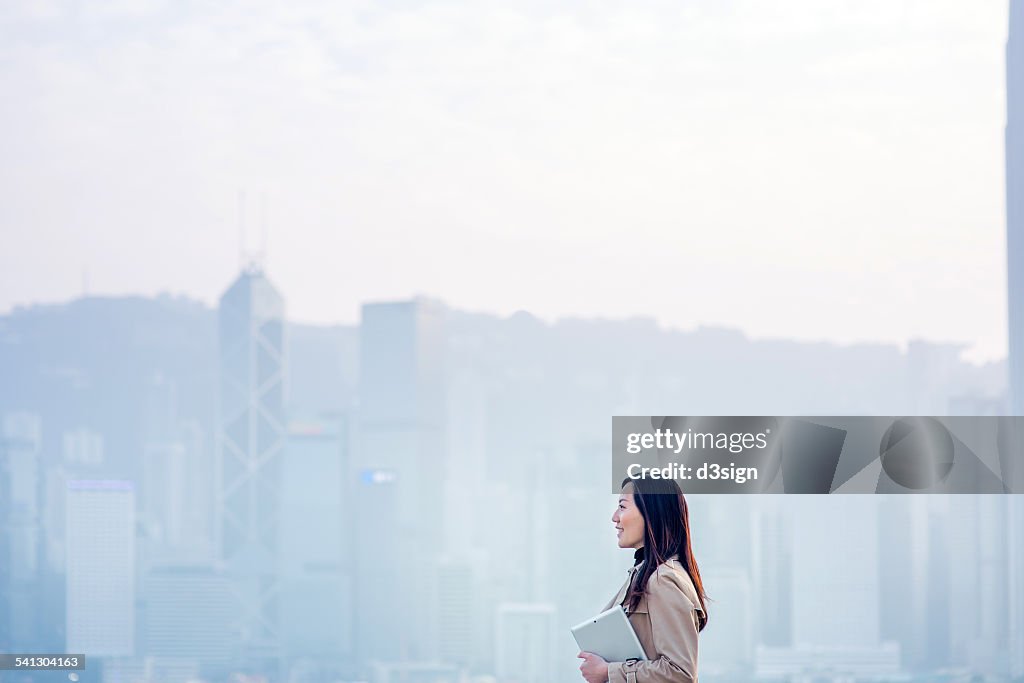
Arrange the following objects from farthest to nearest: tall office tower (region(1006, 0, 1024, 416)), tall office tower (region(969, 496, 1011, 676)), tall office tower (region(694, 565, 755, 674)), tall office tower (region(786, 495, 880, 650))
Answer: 1. tall office tower (region(694, 565, 755, 674))
2. tall office tower (region(786, 495, 880, 650))
3. tall office tower (region(969, 496, 1011, 676))
4. tall office tower (region(1006, 0, 1024, 416))

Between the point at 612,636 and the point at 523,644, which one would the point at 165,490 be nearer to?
the point at 523,644

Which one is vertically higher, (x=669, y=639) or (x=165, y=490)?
(x=669, y=639)

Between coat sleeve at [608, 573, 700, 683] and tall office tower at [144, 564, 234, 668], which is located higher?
coat sleeve at [608, 573, 700, 683]

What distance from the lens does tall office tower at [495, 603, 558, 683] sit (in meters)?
10.7

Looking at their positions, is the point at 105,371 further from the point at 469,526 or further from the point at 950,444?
the point at 950,444

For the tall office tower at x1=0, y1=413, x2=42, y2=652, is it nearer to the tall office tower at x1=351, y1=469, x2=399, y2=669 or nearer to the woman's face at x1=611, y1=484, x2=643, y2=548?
the tall office tower at x1=351, y1=469, x2=399, y2=669

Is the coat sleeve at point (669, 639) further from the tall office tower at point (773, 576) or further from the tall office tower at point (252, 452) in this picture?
the tall office tower at point (773, 576)

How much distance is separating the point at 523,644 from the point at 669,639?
9.47 meters

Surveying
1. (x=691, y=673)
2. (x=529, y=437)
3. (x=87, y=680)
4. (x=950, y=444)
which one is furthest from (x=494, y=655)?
(x=691, y=673)

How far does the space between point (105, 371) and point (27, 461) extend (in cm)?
112

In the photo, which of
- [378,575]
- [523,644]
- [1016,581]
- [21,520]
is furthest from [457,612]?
[1016,581]

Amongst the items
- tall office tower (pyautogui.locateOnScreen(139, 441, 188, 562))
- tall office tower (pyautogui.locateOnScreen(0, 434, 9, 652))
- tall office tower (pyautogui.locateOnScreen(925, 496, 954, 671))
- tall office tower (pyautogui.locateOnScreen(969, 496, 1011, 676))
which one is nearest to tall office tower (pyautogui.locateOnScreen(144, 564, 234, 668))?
tall office tower (pyautogui.locateOnScreen(139, 441, 188, 562))

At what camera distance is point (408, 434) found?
420 inches

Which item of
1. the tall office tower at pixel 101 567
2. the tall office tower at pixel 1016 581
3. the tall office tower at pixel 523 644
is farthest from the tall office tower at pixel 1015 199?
the tall office tower at pixel 101 567
